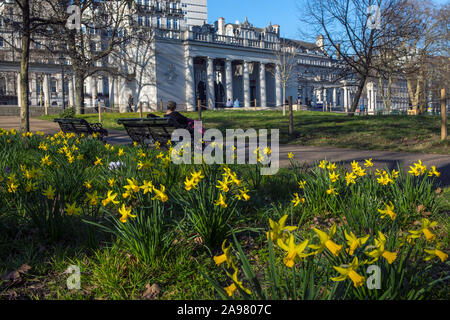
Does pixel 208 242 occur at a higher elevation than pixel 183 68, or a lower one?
lower

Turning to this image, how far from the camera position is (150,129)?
735cm

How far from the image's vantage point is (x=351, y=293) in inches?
63.5

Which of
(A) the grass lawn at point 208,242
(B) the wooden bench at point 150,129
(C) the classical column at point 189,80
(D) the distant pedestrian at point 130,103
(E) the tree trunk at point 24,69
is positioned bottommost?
(A) the grass lawn at point 208,242

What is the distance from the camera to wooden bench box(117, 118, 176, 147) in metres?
6.92

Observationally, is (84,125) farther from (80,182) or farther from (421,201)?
(421,201)

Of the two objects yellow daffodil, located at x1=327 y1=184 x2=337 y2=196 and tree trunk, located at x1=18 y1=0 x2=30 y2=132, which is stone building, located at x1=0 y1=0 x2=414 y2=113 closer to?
tree trunk, located at x1=18 y1=0 x2=30 y2=132

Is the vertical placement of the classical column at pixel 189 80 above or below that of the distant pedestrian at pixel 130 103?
above

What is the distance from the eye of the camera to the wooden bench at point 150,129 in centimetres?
692

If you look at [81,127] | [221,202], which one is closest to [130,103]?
[81,127]

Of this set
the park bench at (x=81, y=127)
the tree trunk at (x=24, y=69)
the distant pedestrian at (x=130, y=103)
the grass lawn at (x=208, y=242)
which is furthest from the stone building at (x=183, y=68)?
the grass lawn at (x=208, y=242)

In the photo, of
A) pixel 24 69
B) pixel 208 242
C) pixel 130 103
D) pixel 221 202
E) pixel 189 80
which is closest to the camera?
pixel 221 202

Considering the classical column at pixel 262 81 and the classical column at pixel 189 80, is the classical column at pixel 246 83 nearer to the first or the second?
the classical column at pixel 262 81

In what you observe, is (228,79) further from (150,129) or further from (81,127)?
(150,129)
